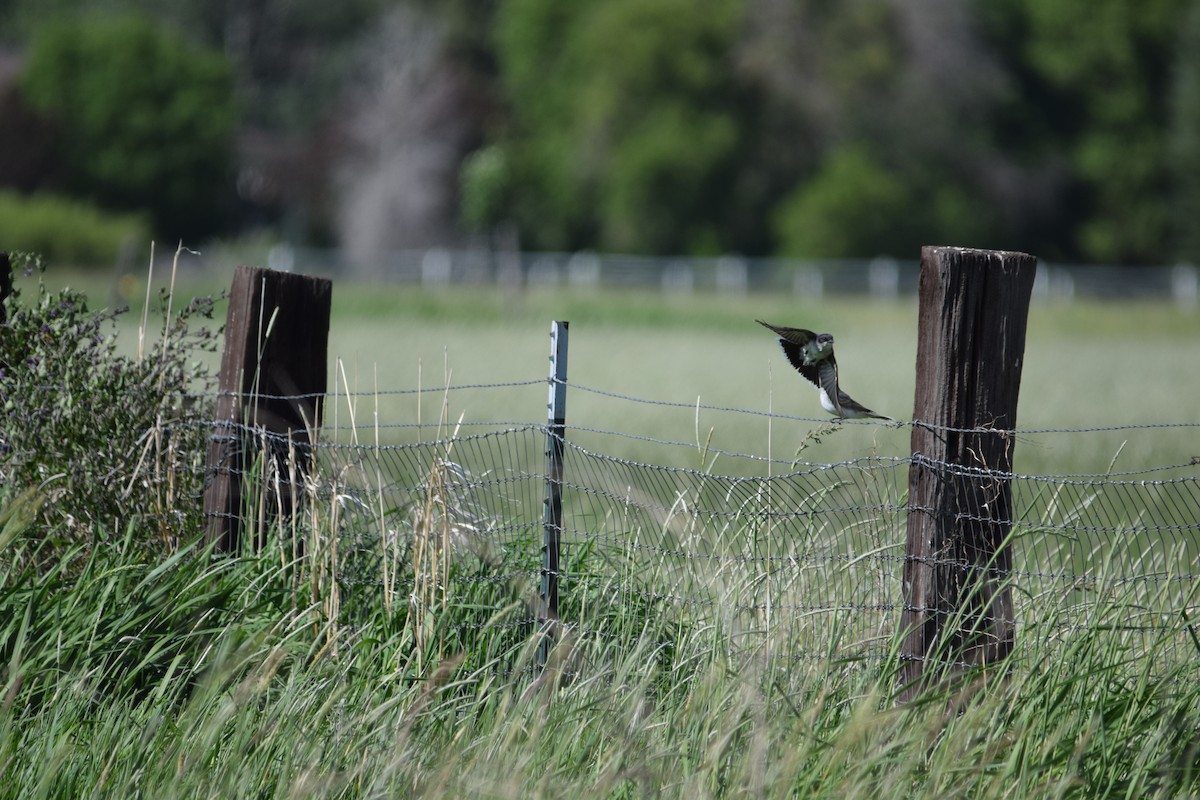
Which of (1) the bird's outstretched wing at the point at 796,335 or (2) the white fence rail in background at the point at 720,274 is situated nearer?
(1) the bird's outstretched wing at the point at 796,335

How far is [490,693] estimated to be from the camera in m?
3.34

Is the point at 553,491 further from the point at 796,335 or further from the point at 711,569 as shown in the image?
the point at 796,335

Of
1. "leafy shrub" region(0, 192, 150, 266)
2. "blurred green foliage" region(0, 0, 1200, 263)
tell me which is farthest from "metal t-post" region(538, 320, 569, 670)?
"blurred green foliage" region(0, 0, 1200, 263)

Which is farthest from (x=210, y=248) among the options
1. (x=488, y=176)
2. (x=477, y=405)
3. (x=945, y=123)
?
(x=477, y=405)

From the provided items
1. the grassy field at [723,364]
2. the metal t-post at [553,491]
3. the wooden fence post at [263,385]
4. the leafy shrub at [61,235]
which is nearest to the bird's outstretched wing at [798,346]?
the grassy field at [723,364]

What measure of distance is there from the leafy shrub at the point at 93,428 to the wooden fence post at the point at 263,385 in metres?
0.11

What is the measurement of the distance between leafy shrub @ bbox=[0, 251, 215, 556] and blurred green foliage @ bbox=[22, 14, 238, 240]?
1720 inches

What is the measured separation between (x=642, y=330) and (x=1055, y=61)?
26999 millimetres

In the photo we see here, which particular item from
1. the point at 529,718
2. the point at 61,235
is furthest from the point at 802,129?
the point at 529,718

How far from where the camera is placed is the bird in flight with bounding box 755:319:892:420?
3.45m

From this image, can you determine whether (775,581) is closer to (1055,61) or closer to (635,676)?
(635,676)

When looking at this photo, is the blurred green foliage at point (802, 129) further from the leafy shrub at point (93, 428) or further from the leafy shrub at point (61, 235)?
the leafy shrub at point (93, 428)

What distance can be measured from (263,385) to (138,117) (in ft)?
149

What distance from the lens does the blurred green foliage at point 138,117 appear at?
149ft
